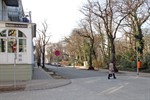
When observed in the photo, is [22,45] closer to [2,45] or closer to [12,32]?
[12,32]

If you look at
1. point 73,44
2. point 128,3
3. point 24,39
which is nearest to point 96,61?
point 73,44

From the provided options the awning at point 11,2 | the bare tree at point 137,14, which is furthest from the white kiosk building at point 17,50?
the bare tree at point 137,14

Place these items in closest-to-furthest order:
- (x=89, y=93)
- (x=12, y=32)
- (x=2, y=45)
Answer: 1. (x=89, y=93)
2. (x=2, y=45)
3. (x=12, y=32)

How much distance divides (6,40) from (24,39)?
1664mm

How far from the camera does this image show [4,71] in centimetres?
2602

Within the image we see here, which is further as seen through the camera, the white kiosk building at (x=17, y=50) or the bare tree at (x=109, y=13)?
the bare tree at (x=109, y=13)

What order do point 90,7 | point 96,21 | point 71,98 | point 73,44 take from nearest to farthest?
point 71,98
point 90,7
point 96,21
point 73,44

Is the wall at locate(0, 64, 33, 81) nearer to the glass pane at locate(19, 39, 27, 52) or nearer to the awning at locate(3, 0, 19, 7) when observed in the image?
the glass pane at locate(19, 39, 27, 52)

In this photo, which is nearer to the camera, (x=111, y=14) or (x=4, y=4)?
(x=4, y=4)

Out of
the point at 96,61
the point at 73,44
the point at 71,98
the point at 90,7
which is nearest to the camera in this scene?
the point at 71,98

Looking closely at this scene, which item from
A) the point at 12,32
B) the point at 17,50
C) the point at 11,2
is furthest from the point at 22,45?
the point at 11,2

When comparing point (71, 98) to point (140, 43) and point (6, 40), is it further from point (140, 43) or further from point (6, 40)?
point (140, 43)

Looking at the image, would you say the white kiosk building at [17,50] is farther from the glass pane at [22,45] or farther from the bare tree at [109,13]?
the bare tree at [109,13]

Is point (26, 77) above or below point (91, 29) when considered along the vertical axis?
below
